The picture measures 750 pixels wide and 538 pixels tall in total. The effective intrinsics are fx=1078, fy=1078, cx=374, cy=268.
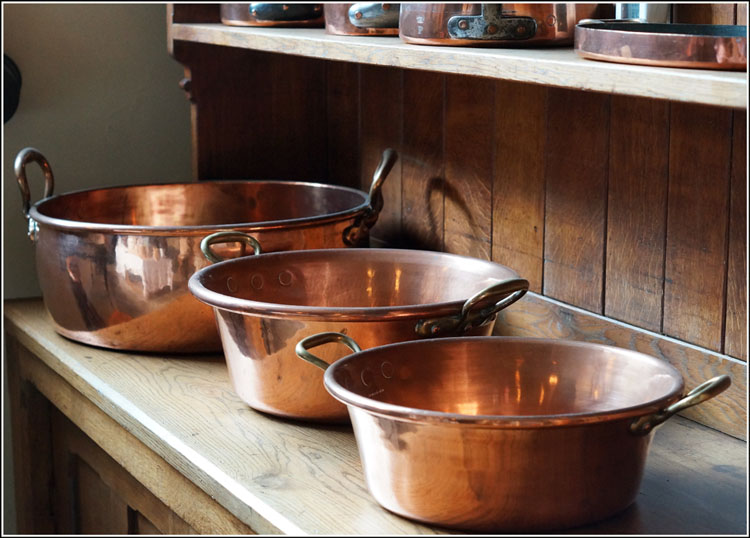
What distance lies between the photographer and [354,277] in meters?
1.32

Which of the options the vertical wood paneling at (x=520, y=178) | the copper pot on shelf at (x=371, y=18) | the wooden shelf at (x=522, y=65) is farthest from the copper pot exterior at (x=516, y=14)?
the vertical wood paneling at (x=520, y=178)

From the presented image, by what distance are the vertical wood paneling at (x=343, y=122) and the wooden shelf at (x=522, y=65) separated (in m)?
0.29

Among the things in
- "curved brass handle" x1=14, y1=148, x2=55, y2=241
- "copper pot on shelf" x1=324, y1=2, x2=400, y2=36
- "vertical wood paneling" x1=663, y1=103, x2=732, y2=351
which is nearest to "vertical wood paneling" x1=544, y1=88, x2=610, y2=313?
"vertical wood paneling" x1=663, y1=103, x2=732, y2=351

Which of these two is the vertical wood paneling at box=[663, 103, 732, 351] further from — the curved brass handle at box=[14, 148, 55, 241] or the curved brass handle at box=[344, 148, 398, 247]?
the curved brass handle at box=[14, 148, 55, 241]

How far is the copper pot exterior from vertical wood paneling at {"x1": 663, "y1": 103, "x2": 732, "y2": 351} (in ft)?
0.46

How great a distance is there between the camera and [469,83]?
1.46 meters

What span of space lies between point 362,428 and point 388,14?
57 centimetres

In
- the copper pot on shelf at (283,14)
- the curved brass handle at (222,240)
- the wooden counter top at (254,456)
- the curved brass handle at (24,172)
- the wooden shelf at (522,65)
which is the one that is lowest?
the wooden counter top at (254,456)

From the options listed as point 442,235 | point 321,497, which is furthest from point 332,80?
point 321,497

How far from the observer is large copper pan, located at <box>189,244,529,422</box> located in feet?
3.47

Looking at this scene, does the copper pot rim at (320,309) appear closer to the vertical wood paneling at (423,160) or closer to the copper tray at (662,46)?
the copper tray at (662,46)

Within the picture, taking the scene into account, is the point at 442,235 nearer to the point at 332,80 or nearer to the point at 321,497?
the point at 332,80

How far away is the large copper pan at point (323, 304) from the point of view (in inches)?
41.6

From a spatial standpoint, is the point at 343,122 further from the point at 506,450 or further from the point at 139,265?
the point at 506,450
